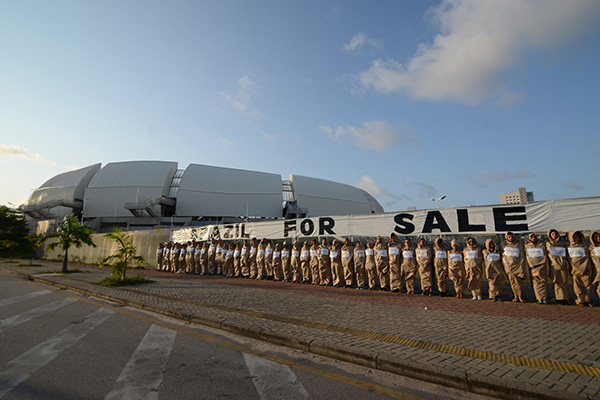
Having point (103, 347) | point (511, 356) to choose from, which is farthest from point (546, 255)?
point (103, 347)

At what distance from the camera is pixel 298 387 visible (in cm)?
311

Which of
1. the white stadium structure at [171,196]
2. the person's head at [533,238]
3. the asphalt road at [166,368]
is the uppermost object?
the white stadium structure at [171,196]

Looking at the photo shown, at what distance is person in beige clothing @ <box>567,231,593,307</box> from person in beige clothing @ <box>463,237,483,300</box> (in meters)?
1.82

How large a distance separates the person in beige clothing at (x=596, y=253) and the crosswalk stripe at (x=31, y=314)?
11.8 meters

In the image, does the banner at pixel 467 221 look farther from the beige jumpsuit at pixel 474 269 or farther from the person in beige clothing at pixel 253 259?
Answer: the person in beige clothing at pixel 253 259

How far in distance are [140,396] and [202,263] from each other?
14.2 m

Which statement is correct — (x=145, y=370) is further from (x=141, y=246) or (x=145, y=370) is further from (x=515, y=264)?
(x=141, y=246)

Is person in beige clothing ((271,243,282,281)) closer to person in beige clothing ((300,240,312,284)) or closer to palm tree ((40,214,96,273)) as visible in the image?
person in beige clothing ((300,240,312,284))

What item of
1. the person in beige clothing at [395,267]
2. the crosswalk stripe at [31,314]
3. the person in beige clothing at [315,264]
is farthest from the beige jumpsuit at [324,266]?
the crosswalk stripe at [31,314]

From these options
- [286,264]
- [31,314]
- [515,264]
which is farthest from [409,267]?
[31,314]

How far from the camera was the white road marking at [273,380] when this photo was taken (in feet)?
9.66

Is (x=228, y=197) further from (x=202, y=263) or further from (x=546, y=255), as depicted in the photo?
(x=546, y=255)

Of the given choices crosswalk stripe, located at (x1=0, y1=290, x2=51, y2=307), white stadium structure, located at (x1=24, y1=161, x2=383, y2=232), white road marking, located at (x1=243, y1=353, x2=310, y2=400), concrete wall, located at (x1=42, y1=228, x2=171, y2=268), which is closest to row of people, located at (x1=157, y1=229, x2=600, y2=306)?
white road marking, located at (x1=243, y1=353, x2=310, y2=400)

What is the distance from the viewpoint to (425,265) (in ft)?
28.1
